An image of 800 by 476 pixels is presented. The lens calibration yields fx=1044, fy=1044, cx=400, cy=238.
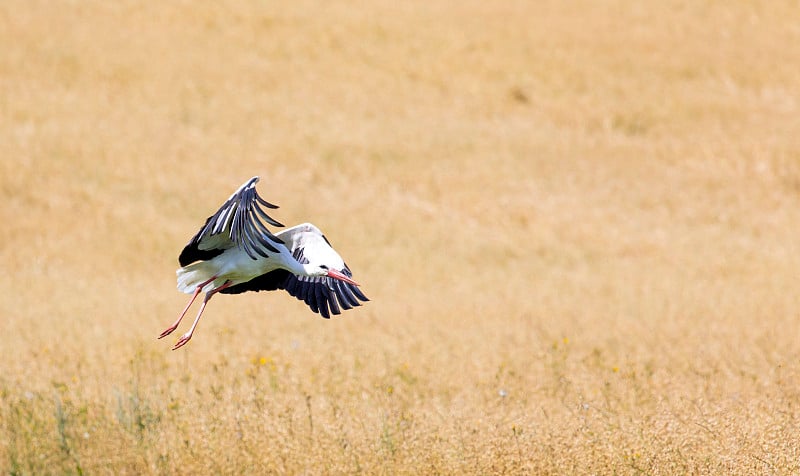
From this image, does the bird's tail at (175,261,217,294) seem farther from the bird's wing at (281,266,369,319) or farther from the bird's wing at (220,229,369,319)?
the bird's wing at (281,266,369,319)

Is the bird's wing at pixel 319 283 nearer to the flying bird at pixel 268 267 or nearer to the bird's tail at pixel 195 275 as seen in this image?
the flying bird at pixel 268 267

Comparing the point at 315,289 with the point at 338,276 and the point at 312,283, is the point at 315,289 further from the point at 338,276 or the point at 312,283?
the point at 338,276

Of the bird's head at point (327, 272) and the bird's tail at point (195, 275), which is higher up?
the bird's tail at point (195, 275)

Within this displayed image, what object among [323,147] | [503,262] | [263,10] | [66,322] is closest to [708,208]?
[503,262]

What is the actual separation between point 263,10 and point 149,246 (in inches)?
482

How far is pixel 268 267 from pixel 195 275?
2.30 feet

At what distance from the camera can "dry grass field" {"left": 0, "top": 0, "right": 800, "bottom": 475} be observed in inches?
255

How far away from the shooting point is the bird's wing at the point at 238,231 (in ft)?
19.3

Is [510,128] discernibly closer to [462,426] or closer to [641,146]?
[641,146]

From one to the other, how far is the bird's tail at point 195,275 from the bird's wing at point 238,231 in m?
0.08

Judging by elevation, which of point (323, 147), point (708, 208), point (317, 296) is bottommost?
point (708, 208)

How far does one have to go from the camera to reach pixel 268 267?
6777 mm

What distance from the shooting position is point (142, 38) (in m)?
22.8

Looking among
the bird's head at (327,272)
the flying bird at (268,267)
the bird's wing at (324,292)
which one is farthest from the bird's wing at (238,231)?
the bird's wing at (324,292)
